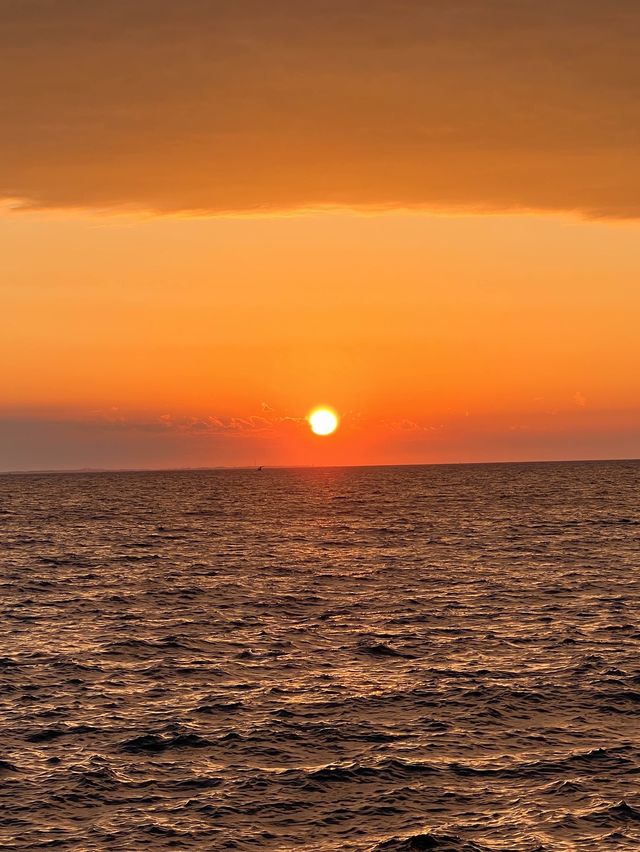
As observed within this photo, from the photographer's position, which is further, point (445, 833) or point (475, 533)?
point (475, 533)

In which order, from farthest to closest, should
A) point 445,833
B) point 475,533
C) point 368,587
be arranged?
1. point 475,533
2. point 368,587
3. point 445,833

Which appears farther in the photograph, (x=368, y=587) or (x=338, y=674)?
(x=368, y=587)

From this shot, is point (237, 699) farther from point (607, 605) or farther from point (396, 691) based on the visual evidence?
point (607, 605)

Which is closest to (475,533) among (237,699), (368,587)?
(368,587)

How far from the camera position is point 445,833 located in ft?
81.5

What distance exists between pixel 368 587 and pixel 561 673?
1103 inches

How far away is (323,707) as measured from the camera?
36.0m

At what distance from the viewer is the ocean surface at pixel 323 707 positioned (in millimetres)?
25672

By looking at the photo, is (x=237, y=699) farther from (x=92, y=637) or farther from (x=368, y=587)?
(x=368, y=587)

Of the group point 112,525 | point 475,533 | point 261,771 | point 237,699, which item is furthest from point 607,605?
point 112,525

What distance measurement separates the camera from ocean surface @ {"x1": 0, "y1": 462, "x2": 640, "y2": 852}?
84.2 feet

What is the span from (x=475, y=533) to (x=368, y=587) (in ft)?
155

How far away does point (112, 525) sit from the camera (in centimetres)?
13600

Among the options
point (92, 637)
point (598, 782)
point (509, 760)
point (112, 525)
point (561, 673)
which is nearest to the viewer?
point (598, 782)
